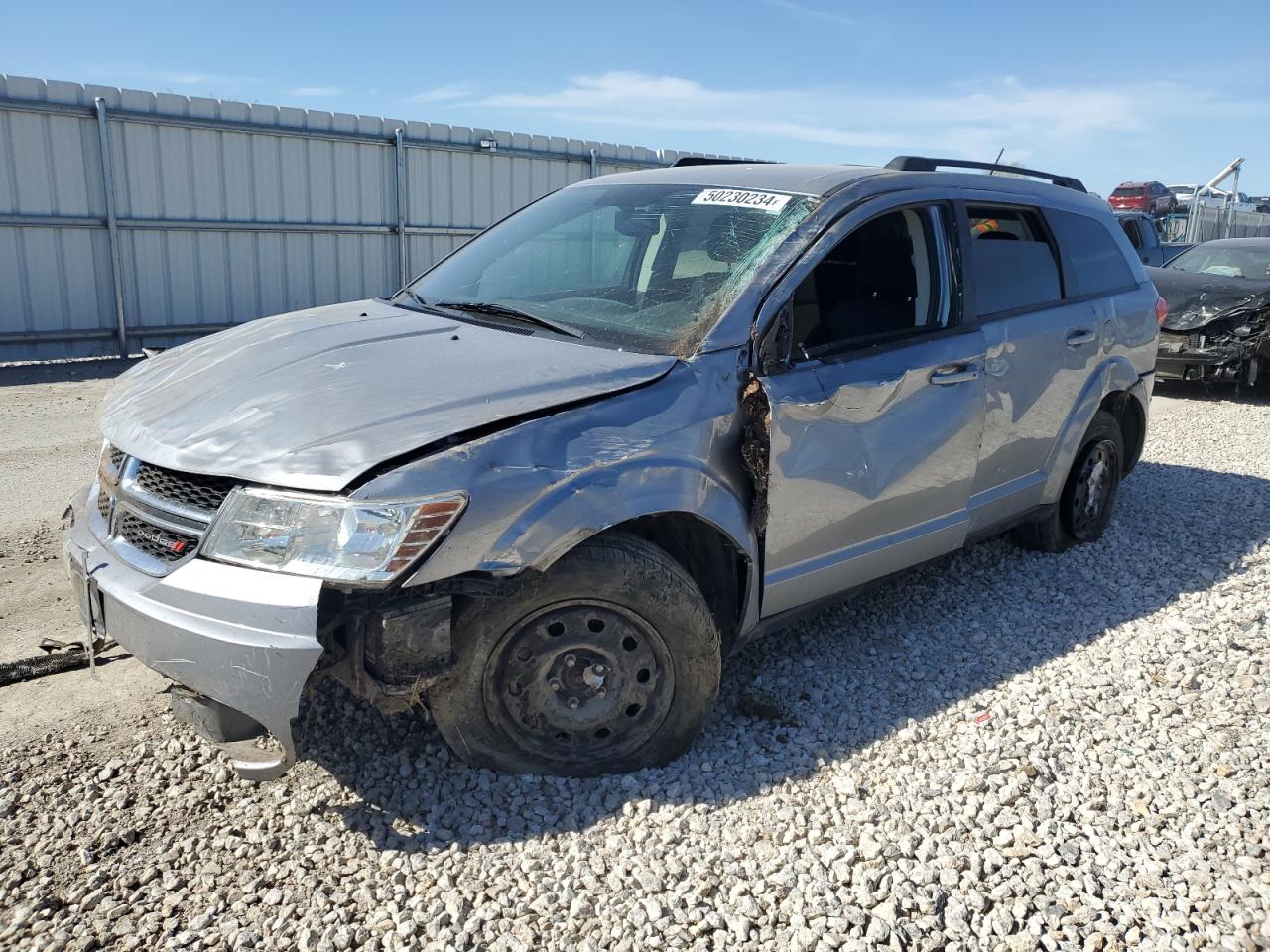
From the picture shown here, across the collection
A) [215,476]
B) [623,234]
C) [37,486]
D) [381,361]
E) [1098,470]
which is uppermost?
[623,234]

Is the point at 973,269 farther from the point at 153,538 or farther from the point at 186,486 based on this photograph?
the point at 153,538

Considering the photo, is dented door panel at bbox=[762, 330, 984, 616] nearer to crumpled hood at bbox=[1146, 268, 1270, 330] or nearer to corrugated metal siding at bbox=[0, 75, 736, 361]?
crumpled hood at bbox=[1146, 268, 1270, 330]

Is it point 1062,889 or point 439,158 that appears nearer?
point 1062,889

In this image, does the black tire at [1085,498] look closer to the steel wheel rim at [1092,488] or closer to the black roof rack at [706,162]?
the steel wheel rim at [1092,488]

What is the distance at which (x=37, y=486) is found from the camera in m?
6.15

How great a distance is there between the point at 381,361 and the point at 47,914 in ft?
5.58

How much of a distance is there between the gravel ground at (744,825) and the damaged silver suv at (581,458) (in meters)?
0.27

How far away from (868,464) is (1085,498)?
2314mm

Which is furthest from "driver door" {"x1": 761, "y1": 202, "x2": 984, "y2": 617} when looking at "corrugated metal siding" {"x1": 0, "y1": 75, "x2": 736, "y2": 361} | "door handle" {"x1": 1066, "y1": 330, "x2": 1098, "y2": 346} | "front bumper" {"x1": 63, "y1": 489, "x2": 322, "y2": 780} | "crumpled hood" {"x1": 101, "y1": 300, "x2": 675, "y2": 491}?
"corrugated metal siding" {"x1": 0, "y1": 75, "x2": 736, "y2": 361}

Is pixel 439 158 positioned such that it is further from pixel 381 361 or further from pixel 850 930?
pixel 850 930

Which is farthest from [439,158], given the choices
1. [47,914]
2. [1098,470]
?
[47,914]

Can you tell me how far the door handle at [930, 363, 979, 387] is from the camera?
3.91 m

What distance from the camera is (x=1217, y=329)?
10.4m

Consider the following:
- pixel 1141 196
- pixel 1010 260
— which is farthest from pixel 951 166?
pixel 1141 196
